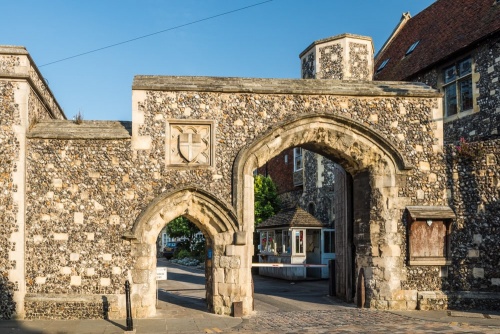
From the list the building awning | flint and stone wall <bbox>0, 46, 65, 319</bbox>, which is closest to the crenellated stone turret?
the building awning

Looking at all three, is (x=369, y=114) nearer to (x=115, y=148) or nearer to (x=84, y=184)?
(x=115, y=148)

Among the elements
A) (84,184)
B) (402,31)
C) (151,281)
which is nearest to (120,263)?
(151,281)

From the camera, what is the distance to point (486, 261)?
481 inches

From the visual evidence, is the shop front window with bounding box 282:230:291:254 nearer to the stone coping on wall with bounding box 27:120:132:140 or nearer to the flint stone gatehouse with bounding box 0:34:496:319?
the flint stone gatehouse with bounding box 0:34:496:319

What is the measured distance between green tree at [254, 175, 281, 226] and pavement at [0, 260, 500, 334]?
12.7 meters

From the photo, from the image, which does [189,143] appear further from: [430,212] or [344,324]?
[430,212]

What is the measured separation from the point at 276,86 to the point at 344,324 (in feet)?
17.5

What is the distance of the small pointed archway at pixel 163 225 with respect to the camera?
37.3 feet

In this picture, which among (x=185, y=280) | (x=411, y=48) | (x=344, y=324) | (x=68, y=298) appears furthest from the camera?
(x=411, y=48)

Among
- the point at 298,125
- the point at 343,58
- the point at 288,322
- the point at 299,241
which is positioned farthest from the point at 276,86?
the point at 299,241

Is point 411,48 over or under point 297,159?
over

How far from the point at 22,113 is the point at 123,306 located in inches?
177

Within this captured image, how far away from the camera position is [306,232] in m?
22.1

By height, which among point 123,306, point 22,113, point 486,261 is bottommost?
point 123,306
